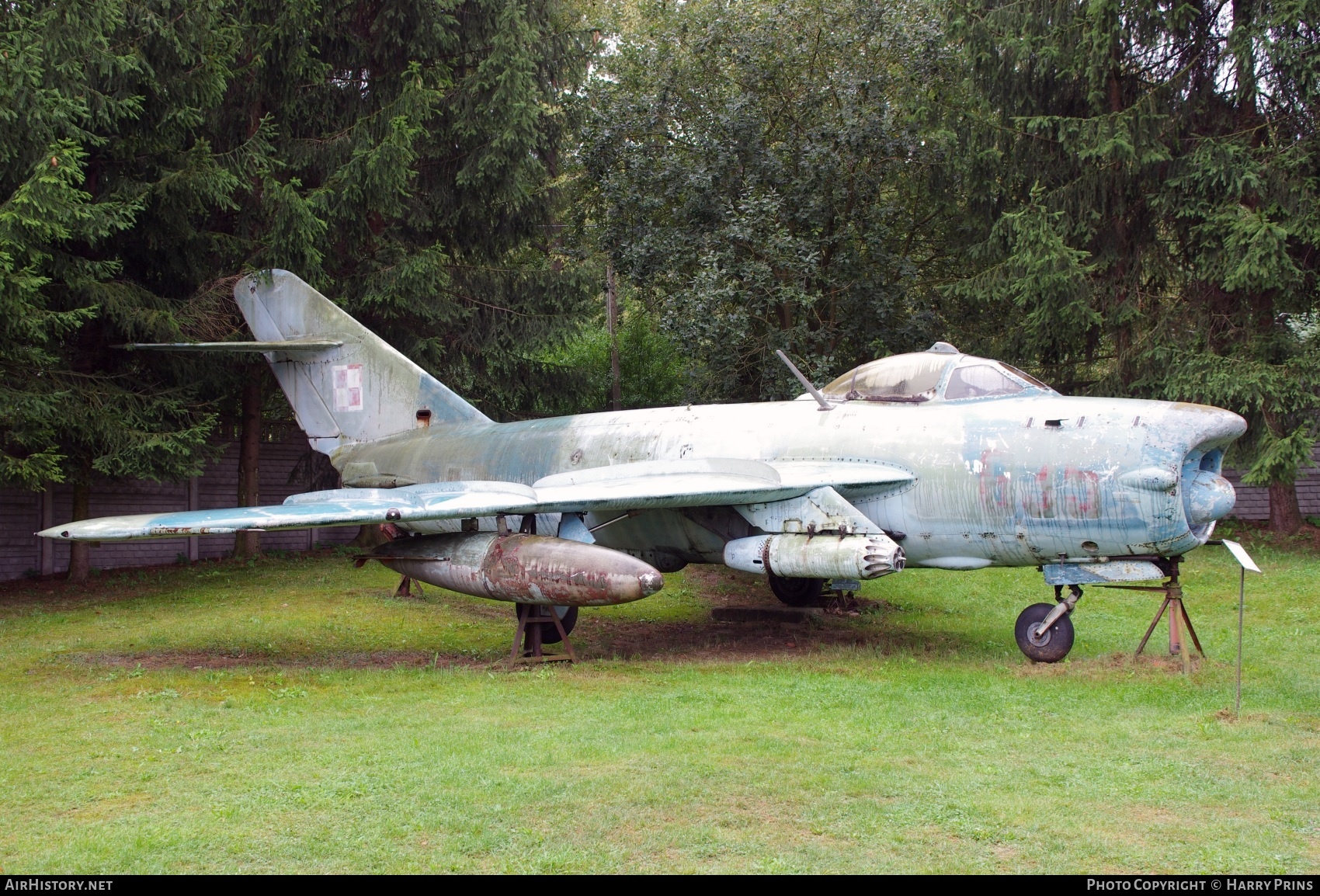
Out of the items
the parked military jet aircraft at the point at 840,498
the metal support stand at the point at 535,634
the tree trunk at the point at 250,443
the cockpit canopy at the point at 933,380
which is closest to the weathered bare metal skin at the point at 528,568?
the parked military jet aircraft at the point at 840,498

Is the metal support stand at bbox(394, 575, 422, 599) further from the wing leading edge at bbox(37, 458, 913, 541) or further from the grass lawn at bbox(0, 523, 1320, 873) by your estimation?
the wing leading edge at bbox(37, 458, 913, 541)

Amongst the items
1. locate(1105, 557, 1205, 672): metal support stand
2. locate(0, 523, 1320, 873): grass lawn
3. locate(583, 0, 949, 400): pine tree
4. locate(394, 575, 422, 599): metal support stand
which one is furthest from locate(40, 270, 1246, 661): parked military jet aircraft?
locate(583, 0, 949, 400): pine tree

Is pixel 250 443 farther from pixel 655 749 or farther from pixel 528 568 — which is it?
pixel 655 749

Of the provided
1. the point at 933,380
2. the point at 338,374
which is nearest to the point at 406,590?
the point at 338,374

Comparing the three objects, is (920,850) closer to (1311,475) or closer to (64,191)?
(64,191)

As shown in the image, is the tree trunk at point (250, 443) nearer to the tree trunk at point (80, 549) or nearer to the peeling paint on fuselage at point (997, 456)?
the tree trunk at point (80, 549)

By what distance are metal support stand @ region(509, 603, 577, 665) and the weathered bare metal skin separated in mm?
304

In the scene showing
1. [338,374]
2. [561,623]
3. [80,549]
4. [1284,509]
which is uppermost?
[338,374]

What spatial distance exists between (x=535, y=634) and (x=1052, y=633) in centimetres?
497

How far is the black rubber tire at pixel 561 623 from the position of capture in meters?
11.9

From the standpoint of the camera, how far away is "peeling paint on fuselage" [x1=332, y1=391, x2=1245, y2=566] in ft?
31.3

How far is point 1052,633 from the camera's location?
10.4 metres

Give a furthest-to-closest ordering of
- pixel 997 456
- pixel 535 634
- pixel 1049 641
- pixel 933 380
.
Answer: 1. pixel 933 380
2. pixel 535 634
3. pixel 1049 641
4. pixel 997 456

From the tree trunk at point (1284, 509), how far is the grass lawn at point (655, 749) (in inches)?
273
